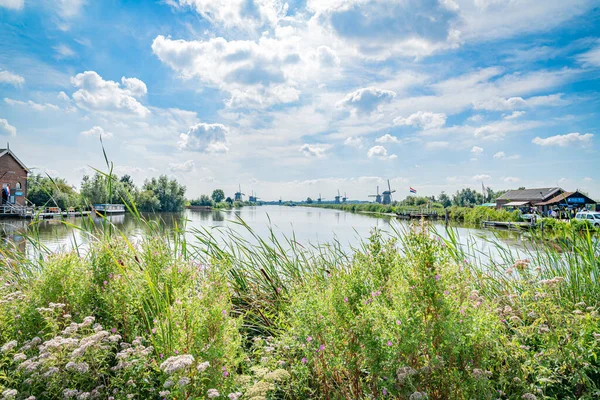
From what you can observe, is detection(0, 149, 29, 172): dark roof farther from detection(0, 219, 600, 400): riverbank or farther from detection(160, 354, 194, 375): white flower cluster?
detection(160, 354, 194, 375): white flower cluster

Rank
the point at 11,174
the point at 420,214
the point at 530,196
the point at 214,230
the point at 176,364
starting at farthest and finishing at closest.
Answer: the point at 530,196
the point at 11,174
the point at 214,230
the point at 420,214
the point at 176,364

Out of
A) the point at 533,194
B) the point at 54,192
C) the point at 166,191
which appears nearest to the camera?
the point at 54,192

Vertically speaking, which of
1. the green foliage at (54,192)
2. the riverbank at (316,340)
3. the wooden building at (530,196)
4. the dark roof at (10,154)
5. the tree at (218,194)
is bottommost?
the riverbank at (316,340)

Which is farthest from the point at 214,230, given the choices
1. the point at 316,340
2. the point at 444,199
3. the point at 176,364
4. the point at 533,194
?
the point at 444,199

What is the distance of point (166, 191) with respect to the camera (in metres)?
74.1

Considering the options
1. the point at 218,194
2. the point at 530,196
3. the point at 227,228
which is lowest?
the point at 227,228

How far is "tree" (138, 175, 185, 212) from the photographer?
73.8m

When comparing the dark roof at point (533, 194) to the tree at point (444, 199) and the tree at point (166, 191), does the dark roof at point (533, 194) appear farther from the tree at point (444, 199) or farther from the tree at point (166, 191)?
the tree at point (166, 191)

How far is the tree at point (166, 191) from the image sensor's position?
242 ft

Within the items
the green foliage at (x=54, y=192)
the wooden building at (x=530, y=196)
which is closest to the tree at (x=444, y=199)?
the wooden building at (x=530, y=196)

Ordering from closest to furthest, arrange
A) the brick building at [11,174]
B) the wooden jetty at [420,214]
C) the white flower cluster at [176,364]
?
the white flower cluster at [176,364] < the wooden jetty at [420,214] < the brick building at [11,174]

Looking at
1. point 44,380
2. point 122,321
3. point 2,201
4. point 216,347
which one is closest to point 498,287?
point 216,347

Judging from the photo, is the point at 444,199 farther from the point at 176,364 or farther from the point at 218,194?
the point at 176,364

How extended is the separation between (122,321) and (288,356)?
4.16 feet
